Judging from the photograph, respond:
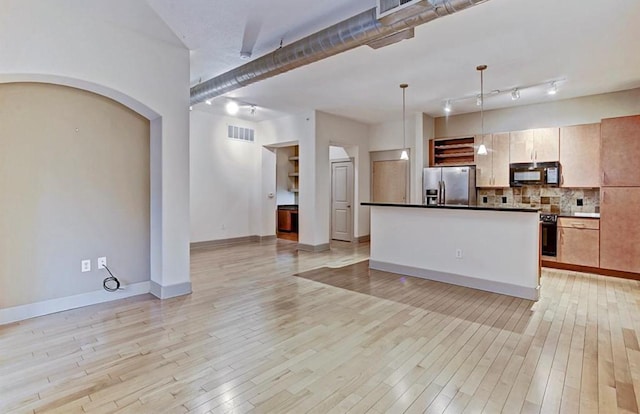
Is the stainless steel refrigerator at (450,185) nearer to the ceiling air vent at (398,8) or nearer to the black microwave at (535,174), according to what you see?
the black microwave at (535,174)

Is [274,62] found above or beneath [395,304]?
above

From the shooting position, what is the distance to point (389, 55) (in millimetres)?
4156

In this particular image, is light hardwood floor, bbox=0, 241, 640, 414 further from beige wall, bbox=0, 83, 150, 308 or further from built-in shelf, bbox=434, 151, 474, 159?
built-in shelf, bbox=434, 151, 474, 159

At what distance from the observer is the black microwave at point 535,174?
18.6 feet

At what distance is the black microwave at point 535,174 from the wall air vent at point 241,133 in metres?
5.68

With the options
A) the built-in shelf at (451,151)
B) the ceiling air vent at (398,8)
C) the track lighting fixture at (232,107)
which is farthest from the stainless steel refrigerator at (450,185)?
the ceiling air vent at (398,8)

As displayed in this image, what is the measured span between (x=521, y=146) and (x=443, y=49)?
313cm

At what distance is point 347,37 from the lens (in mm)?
3100

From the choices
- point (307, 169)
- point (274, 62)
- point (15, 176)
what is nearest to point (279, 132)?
point (307, 169)

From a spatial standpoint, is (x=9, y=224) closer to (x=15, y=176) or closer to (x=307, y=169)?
(x=15, y=176)

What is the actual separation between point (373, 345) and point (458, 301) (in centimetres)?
162

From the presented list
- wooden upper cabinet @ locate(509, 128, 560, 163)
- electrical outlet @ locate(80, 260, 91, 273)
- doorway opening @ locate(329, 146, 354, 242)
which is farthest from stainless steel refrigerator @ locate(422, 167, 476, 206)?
electrical outlet @ locate(80, 260, 91, 273)

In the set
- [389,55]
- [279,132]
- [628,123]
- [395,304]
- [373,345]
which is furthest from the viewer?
[279,132]

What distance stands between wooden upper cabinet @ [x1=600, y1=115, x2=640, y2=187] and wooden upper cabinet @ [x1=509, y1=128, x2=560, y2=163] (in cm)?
72
